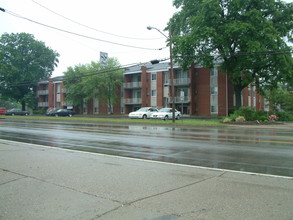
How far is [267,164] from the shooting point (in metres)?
7.50

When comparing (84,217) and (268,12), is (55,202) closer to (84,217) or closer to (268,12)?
(84,217)

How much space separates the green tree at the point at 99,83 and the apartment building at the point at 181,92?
2467mm

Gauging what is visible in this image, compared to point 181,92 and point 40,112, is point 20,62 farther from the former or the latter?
point 181,92

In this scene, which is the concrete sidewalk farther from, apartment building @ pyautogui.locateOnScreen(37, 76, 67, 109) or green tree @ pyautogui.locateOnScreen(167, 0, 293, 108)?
apartment building @ pyautogui.locateOnScreen(37, 76, 67, 109)

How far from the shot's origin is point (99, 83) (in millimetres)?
49062

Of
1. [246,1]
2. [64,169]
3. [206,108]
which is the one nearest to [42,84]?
[206,108]

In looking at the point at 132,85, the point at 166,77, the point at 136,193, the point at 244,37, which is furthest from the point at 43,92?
the point at 136,193

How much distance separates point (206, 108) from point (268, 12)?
1733 centimetres

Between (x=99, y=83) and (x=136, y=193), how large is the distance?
1785 inches

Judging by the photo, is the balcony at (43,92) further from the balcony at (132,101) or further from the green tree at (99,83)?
the balcony at (132,101)

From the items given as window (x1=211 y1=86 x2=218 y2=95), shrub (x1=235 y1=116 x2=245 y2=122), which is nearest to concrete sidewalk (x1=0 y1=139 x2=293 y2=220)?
shrub (x1=235 y1=116 x2=245 y2=122)

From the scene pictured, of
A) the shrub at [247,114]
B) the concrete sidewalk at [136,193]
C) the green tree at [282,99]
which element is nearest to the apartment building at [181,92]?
the green tree at [282,99]

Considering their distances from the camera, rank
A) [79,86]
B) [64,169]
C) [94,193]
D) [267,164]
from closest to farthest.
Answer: [94,193], [64,169], [267,164], [79,86]

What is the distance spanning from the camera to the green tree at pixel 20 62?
6500cm
